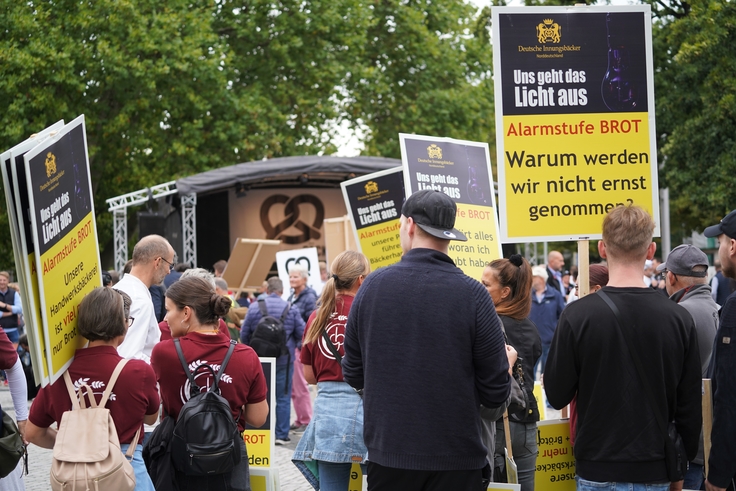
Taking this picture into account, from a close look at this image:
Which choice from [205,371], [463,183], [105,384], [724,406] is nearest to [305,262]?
[463,183]

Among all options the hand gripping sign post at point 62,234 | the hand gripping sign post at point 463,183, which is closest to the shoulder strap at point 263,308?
the hand gripping sign post at point 463,183

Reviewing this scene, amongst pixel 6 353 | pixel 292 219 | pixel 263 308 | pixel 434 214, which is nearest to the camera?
pixel 434 214

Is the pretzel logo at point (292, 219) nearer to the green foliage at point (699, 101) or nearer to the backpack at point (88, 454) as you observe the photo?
the green foliage at point (699, 101)

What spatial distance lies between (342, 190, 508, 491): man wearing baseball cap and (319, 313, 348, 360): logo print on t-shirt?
165cm

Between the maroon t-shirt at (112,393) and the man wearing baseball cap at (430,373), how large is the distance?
1058 millimetres

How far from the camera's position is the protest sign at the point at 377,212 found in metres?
8.59

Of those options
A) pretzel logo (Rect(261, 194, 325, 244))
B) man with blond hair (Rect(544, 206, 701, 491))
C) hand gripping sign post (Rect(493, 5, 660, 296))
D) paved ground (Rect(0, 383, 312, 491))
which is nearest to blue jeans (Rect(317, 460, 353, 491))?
hand gripping sign post (Rect(493, 5, 660, 296))

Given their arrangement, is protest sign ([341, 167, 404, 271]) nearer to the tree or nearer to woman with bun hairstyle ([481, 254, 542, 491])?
woman with bun hairstyle ([481, 254, 542, 491])

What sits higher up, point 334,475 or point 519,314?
A: point 519,314

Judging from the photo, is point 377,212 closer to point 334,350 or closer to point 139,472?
point 334,350

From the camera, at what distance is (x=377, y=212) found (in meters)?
8.77

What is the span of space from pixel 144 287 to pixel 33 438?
4.70 feet

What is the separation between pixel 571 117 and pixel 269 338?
5677 mm

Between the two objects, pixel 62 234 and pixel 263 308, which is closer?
pixel 62 234
